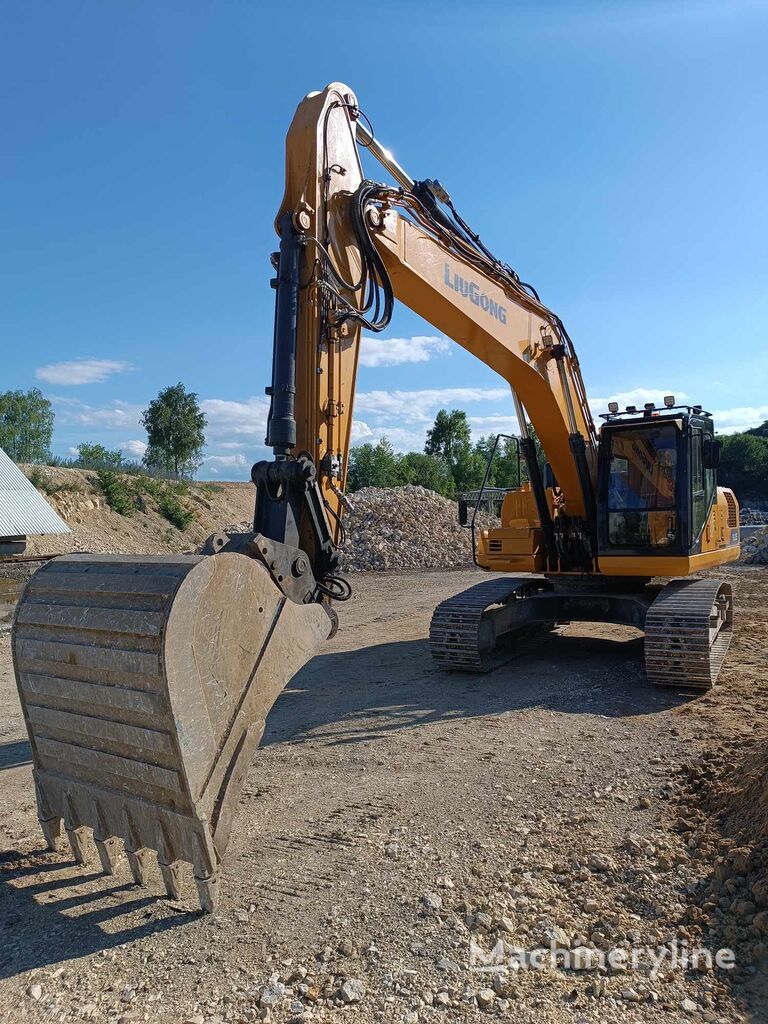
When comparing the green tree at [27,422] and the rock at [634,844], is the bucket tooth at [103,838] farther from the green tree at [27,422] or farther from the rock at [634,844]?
the green tree at [27,422]

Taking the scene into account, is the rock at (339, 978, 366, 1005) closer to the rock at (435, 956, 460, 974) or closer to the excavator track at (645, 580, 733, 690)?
the rock at (435, 956, 460, 974)

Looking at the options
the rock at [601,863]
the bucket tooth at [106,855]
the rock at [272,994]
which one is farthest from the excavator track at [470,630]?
the rock at [272,994]

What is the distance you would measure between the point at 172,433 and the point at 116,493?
13260 millimetres

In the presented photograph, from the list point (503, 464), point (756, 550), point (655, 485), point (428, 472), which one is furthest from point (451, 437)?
point (655, 485)

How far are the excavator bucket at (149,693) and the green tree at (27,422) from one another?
4143 centimetres

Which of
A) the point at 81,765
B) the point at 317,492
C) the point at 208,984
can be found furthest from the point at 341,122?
the point at 208,984

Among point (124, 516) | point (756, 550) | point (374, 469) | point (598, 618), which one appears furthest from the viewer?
point (374, 469)

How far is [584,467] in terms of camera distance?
26.4 feet

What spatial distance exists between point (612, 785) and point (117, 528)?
23.2 metres

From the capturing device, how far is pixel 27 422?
139ft

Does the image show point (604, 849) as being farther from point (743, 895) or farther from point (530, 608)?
point (530, 608)

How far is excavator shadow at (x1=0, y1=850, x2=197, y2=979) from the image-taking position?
10.2 feet

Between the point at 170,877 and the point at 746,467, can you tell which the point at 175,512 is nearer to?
the point at 170,877

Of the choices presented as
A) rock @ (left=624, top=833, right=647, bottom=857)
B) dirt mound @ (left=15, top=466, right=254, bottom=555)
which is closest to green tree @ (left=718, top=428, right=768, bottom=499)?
dirt mound @ (left=15, top=466, right=254, bottom=555)
